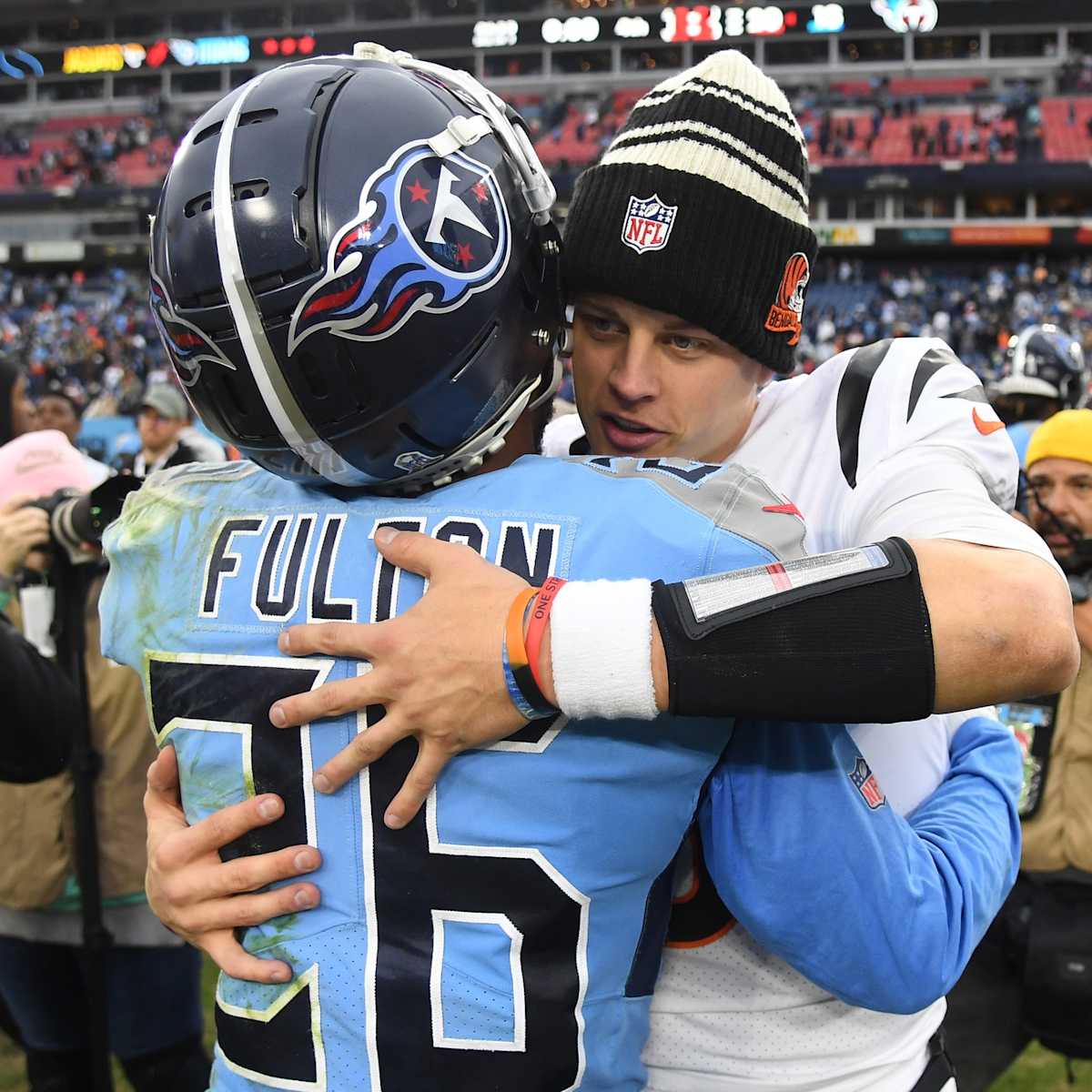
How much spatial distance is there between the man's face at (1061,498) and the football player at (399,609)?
2163 millimetres

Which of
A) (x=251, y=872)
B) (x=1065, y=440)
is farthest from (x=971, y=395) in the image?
(x=1065, y=440)

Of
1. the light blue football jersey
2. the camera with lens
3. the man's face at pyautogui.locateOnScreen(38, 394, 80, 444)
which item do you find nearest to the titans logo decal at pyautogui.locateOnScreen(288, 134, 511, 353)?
the light blue football jersey

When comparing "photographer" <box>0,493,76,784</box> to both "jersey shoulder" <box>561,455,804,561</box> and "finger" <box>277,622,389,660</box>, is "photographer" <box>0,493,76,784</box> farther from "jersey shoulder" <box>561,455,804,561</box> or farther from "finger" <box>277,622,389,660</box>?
"jersey shoulder" <box>561,455,804,561</box>

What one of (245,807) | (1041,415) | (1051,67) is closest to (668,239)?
(245,807)

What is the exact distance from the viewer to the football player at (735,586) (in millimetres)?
1081

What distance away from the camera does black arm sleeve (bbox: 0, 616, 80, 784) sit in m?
2.17

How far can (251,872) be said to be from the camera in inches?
48.7

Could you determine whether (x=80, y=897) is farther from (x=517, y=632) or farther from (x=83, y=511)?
(x=517, y=632)

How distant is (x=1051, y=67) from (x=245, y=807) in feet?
130

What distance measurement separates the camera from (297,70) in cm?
132

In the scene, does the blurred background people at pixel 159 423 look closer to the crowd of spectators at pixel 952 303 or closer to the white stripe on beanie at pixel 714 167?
the white stripe on beanie at pixel 714 167

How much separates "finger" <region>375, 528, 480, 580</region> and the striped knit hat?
A: 0.71m

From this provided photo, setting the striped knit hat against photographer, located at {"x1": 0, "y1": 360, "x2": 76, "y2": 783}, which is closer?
the striped knit hat

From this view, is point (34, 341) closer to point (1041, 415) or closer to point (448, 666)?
point (1041, 415)
